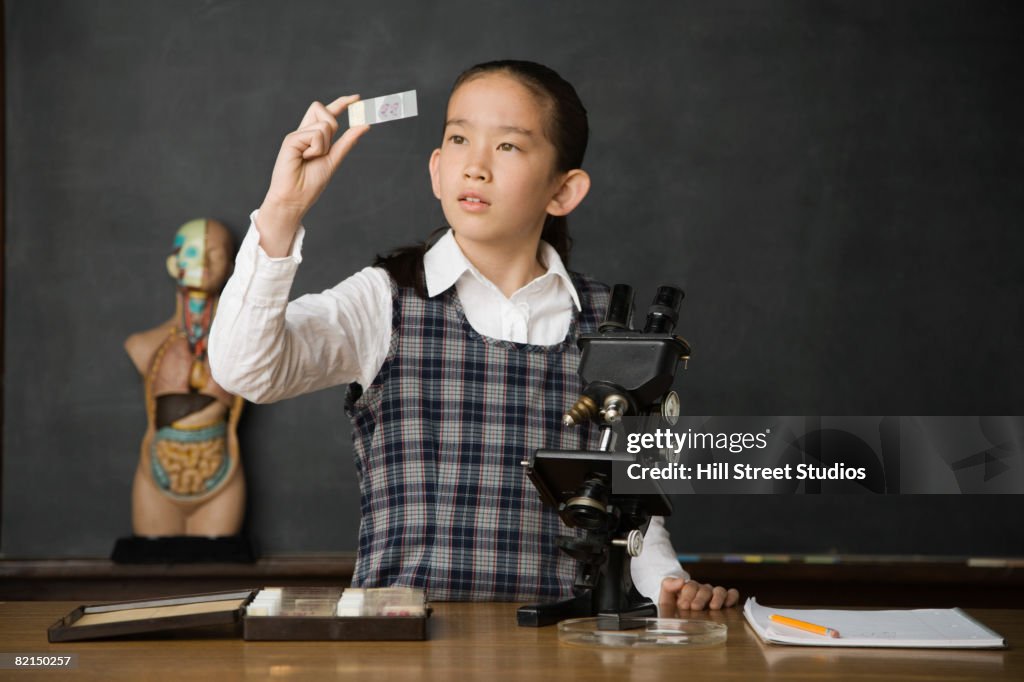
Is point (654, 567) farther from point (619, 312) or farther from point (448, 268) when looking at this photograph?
point (448, 268)

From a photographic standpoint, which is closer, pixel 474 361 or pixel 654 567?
pixel 654 567

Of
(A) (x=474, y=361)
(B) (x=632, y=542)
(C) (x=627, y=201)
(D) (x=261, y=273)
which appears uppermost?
(C) (x=627, y=201)

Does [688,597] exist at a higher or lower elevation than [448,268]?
lower

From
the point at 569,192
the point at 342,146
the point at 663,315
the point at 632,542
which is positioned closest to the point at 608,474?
the point at 632,542

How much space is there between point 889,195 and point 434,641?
8.73 ft

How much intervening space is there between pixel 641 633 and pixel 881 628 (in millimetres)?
300

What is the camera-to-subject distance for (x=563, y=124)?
1.90m

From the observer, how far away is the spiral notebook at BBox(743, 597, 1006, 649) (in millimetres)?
1292

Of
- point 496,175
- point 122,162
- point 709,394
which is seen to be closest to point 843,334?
point 709,394

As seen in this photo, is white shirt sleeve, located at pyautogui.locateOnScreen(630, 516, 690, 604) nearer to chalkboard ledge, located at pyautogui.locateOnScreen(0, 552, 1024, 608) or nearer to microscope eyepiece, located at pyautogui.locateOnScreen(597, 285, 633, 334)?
microscope eyepiece, located at pyautogui.locateOnScreen(597, 285, 633, 334)

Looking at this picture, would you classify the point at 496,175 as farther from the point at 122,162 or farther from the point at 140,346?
the point at 122,162

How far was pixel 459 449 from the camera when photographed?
1.80 metres

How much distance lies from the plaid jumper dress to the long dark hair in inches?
1.8

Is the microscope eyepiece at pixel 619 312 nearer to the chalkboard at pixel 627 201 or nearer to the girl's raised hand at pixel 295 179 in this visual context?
the girl's raised hand at pixel 295 179
